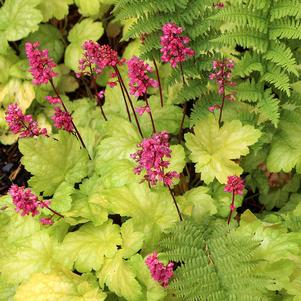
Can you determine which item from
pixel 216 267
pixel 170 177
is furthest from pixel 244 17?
pixel 216 267

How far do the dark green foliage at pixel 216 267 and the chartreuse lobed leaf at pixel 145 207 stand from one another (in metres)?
0.21

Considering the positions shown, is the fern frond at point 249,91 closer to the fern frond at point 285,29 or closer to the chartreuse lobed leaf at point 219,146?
the chartreuse lobed leaf at point 219,146

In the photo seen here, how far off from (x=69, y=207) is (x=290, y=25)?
1.50m

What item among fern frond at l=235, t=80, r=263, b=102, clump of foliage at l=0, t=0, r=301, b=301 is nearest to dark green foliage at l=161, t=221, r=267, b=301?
clump of foliage at l=0, t=0, r=301, b=301

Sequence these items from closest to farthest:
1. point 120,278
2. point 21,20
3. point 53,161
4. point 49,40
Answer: point 120,278 → point 53,161 → point 21,20 → point 49,40

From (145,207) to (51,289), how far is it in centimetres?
64

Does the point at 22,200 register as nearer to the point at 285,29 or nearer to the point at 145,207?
the point at 145,207

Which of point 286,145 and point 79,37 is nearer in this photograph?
point 286,145

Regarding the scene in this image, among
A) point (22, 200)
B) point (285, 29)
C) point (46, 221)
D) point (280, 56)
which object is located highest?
point (285, 29)

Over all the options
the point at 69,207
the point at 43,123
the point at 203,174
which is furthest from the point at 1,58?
the point at 203,174

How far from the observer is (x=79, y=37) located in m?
3.62

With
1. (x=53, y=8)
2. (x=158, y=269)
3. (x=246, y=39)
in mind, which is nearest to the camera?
(x=158, y=269)

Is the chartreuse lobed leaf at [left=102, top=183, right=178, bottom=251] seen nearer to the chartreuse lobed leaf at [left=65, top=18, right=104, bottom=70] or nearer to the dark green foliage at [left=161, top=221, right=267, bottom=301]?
the dark green foliage at [left=161, top=221, right=267, bottom=301]

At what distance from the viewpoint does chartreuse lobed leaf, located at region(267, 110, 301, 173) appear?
280 centimetres
